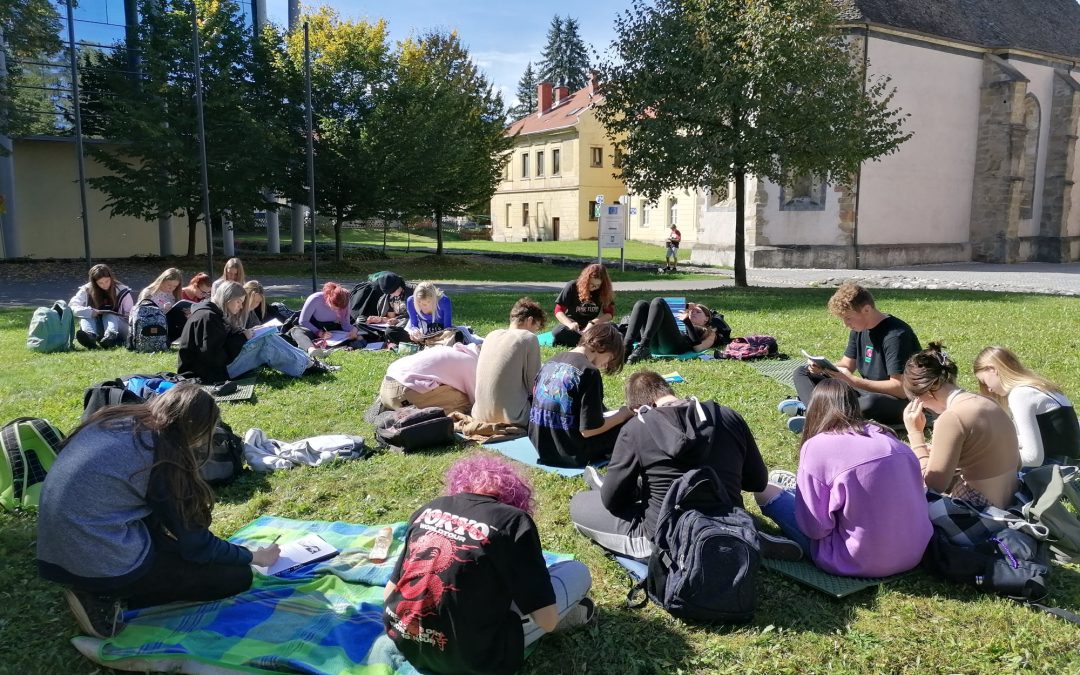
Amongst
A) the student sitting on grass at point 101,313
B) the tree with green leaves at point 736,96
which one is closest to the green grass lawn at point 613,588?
the student sitting on grass at point 101,313

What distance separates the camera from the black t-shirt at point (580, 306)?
1013cm

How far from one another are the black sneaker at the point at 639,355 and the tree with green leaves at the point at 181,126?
53.6 feet

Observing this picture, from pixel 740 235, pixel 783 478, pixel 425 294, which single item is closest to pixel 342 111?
pixel 740 235

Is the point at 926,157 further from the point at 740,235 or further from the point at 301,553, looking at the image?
the point at 301,553

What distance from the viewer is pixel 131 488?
313cm

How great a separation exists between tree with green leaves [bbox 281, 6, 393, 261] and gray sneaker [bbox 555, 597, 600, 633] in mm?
20834

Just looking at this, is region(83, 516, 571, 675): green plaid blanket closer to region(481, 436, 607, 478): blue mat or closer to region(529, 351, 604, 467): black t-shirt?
region(529, 351, 604, 467): black t-shirt

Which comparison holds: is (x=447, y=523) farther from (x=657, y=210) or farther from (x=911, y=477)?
(x=657, y=210)

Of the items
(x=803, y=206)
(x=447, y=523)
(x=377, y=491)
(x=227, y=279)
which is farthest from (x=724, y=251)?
(x=447, y=523)

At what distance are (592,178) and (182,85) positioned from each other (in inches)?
1233

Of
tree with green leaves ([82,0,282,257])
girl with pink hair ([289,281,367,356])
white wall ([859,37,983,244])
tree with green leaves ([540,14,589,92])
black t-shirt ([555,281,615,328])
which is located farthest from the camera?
tree with green leaves ([540,14,589,92])

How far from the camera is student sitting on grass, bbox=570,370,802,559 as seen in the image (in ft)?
12.1

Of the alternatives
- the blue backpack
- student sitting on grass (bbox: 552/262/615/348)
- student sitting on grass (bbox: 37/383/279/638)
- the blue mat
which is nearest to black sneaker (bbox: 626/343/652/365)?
student sitting on grass (bbox: 552/262/615/348)

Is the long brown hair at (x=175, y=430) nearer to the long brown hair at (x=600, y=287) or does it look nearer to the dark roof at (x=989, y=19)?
the long brown hair at (x=600, y=287)
